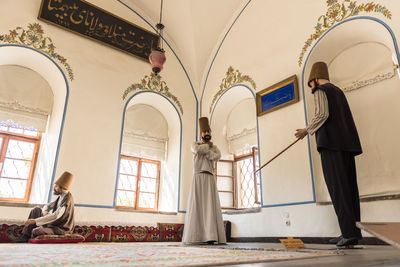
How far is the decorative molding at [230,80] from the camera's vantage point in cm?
532

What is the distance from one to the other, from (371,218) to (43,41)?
5.31 metres

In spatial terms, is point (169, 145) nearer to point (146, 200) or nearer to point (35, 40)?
point (146, 200)

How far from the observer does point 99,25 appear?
5.39 metres

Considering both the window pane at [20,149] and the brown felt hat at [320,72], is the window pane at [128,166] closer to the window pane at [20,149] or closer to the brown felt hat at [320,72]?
the window pane at [20,149]

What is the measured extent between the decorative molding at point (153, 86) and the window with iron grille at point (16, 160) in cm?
177

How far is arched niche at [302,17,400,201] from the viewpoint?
3.54 metres

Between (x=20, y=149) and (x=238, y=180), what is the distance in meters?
3.84

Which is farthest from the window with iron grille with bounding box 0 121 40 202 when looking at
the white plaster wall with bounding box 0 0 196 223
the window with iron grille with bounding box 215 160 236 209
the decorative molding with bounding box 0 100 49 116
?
the window with iron grille with bounding box 215 160 236 209

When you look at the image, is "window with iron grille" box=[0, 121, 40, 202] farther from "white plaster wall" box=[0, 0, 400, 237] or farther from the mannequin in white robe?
the mannequin in white robe

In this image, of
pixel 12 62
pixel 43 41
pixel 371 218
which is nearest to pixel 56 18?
pixel 43 41

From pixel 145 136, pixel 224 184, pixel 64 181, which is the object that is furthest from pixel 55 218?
pixel 224 184

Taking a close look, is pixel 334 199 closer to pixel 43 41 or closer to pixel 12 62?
pixel 43 41

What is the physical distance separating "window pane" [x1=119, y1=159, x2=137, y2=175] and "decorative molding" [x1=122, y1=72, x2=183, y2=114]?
1241 mm

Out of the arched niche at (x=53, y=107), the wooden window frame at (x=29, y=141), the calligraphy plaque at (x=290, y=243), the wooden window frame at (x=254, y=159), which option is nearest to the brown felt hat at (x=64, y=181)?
the arched niche at (x=53, y=107)
